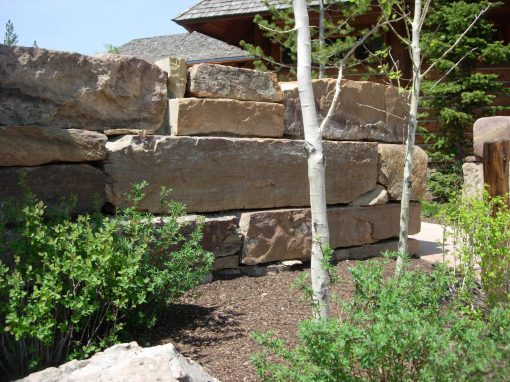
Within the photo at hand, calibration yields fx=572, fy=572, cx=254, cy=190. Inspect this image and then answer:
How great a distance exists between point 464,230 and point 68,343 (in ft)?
9.66

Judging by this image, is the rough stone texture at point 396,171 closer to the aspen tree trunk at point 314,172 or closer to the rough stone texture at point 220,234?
the rough stone texture at point 220,234

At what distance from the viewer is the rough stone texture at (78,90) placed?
3.79 m

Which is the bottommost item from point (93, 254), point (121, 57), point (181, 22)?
point (93, 254)

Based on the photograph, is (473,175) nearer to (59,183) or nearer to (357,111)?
(357,111)

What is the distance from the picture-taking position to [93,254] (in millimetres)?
3154

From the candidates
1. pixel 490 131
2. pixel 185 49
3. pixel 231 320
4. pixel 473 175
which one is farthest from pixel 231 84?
pixel 185 49

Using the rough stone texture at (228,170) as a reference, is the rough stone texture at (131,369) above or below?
below

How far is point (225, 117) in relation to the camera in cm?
464

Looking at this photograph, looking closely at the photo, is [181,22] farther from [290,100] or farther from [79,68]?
[79,68]

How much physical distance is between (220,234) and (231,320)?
2.84ft

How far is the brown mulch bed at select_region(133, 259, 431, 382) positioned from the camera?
333 centimetres

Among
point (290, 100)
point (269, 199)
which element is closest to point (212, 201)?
point (269, 199)

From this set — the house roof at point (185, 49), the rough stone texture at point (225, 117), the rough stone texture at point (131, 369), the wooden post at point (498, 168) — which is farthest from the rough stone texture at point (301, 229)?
the house roof at point (185, 49)

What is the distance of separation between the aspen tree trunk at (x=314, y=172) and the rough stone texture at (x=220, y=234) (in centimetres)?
142
